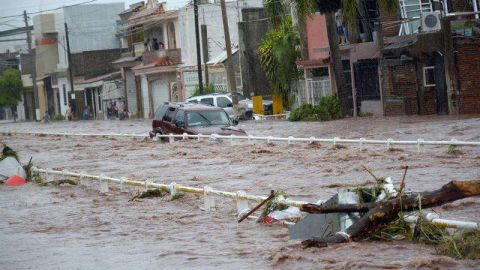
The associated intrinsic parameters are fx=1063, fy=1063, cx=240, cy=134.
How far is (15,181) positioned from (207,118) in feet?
30.7

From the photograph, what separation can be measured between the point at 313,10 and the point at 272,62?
12.4m

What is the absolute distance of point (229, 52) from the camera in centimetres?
5250

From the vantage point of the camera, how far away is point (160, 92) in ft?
240

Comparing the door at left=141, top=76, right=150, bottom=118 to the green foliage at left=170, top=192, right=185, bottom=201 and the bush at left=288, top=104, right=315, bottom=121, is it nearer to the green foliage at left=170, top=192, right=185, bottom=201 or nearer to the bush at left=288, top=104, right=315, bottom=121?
the bush at left=288, top=104, right=315, bottom=121

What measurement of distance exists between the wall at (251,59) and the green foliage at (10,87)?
5418 centimetres

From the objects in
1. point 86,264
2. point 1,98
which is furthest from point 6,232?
point 1,98

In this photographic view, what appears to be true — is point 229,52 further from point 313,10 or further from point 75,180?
point 75,180

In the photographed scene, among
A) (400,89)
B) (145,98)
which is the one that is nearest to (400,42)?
(400,89)

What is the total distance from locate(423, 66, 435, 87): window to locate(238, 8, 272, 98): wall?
21.4m

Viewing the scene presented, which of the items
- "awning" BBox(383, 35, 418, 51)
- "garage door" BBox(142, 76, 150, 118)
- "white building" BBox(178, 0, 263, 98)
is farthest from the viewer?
"garage door" BBox(142, 76, 150, 118)

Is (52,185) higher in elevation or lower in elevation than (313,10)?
lower

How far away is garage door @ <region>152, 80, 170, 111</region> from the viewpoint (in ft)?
238

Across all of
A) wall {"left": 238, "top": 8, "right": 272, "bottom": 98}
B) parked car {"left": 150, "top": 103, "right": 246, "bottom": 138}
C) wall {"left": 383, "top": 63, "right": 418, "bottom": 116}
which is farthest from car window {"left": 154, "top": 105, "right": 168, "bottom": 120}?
wall {"left": 238, "top": 8, "right": 272, "bottom": 98}

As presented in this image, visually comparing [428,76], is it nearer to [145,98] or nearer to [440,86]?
[440,86]
